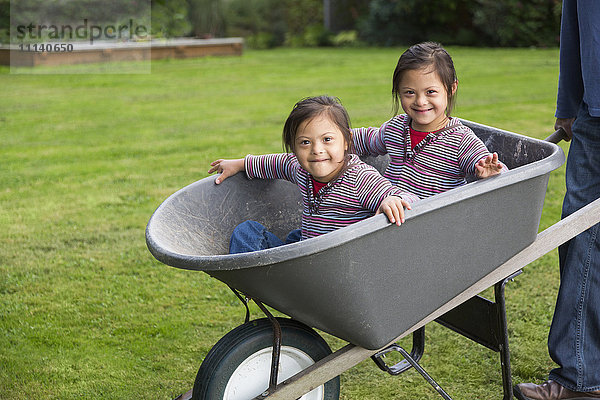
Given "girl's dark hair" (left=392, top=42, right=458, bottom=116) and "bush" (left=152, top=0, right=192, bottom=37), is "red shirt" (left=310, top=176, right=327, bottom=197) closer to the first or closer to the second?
"girl's dark hair" (left=392, top=42, right=458, bottom=116)

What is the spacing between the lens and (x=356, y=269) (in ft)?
5.18

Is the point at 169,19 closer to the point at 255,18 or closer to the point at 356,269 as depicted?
the point at 255,18

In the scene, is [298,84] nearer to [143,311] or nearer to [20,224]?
[20,224]

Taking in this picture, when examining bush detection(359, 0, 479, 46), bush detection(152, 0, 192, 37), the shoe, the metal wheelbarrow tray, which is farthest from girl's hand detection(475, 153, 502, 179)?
bush detection(359, 0, 479, 46)

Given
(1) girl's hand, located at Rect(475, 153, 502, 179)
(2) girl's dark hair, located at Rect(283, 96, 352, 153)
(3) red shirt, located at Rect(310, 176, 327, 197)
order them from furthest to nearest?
(3) red shirt, located at Rect(310, 176, 327, 197)
(2) girl's dark hair, located at Rect(283, 96, 352, 153)
(1) girl's hand, located at Rect(475, 153, 502, 179)

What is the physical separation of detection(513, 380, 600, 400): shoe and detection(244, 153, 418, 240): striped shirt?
821 mm

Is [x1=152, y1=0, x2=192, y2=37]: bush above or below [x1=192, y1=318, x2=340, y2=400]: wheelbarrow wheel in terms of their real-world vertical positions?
above

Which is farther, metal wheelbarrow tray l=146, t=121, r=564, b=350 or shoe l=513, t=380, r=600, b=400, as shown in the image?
shoe l=513, t=380, r=600, b=400

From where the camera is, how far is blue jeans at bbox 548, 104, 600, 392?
2.15 m

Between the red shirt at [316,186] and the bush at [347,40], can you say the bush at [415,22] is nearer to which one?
the bush at [347,40]

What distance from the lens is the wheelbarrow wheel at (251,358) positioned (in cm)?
183

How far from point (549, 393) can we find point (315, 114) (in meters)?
1.20

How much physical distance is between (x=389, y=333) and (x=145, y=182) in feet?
11.4

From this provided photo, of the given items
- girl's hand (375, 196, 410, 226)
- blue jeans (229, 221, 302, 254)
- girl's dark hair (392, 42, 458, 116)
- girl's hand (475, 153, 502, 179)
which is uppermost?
girl's dark hair (392, 42, 458, 116)
